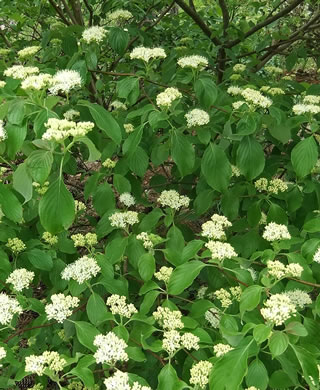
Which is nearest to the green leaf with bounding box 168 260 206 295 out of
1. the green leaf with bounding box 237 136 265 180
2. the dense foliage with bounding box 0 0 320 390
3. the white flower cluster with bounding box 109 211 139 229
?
the dense foliage with bounding box 0 0 320 390

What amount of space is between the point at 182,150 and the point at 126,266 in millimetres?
504

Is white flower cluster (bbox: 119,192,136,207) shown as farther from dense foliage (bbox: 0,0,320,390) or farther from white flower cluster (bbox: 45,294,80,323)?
white flower cluster (bbox: 45,294,80,323)

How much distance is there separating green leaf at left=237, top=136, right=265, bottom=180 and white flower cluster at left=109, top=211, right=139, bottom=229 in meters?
0.40

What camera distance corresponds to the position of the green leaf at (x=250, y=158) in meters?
1.39

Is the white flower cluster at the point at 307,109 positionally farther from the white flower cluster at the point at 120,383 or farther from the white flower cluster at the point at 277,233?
the white flower cluster at the point at 120,383

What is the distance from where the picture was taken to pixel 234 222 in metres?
1.61

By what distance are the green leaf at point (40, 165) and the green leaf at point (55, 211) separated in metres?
0.03

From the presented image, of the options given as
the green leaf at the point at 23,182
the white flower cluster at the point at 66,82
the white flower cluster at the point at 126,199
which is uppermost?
the white flower cluster at the point at 66,82

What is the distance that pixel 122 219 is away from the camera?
1.40 metres

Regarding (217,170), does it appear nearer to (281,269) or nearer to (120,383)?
(281,269)

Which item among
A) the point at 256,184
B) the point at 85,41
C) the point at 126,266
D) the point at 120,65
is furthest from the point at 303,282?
the point at 120,65

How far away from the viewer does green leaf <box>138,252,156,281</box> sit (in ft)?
3.85

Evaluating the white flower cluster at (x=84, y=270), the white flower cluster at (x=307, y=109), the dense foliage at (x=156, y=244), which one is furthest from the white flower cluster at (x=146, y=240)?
the white flower cluster at (x=307, y=109)

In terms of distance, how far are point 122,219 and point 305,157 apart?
2.05ft
